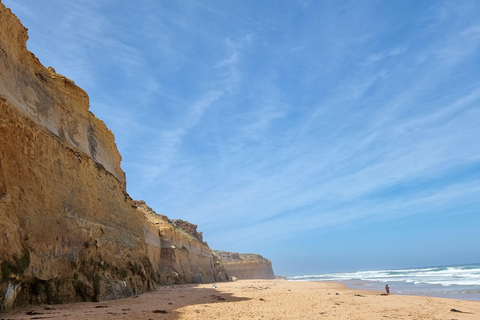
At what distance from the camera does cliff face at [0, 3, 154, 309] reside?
31.2 ft

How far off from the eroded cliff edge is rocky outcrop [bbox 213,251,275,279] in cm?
5173

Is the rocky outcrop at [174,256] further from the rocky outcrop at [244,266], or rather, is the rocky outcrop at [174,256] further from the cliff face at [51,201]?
the rocky outcrop at [244,266]

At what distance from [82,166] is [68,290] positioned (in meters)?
5.34

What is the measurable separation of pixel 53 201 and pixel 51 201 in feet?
0.41

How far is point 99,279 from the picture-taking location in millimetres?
13062

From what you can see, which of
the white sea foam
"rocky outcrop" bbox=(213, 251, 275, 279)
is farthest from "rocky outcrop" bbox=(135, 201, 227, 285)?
"rocky outcrop" bbox=(213, 251, 275, 279)

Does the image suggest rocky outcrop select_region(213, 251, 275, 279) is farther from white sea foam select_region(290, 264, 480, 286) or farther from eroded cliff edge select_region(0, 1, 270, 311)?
eroded cliff edge select_region(0, 1, 270, 311)

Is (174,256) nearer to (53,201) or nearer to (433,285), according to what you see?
(53,201)

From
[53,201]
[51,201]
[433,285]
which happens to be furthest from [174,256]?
[433,285]

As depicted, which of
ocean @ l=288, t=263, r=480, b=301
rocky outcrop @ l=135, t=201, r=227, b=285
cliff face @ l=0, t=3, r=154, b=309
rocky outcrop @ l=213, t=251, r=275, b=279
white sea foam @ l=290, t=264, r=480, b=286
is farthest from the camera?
rocky outcrop @ l=213, t=251, r=275, b=279

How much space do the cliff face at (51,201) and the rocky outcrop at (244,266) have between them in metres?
52.4

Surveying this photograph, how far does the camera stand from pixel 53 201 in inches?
450

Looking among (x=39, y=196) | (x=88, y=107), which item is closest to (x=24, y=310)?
(x=39, y=196)

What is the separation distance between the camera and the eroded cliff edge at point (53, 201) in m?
9.53
